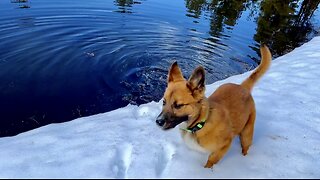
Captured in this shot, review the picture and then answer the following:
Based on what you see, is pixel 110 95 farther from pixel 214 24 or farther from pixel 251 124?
pixel 214 24

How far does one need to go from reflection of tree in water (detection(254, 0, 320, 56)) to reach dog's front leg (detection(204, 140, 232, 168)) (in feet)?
36.4

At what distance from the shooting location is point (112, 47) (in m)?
12.6

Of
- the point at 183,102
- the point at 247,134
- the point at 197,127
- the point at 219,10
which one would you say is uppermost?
the point at 183,102

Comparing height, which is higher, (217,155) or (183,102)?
(183,102)

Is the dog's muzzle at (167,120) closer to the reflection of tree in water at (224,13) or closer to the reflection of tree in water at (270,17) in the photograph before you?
the reflection of tree in water at (270,17)

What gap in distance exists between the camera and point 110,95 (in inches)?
353

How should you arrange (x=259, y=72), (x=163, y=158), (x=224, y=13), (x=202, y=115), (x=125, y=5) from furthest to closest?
(x=224, y=13), (x=125, y=5), (x=259, y=72), (x=163, y=158), (x=202, y=115)

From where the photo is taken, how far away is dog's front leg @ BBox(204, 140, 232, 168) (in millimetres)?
4469

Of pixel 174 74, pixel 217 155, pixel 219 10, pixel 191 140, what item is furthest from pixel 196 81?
pixel 219 10

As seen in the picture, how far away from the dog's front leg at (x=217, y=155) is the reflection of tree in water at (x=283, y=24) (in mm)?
11105

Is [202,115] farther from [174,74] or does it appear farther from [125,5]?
[125,5]

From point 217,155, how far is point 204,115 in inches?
25.0

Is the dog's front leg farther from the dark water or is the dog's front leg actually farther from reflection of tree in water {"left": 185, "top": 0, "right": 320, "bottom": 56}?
reflection of tree in water {"left": 185, "top": 0, "right": 320, "bottom": 56}

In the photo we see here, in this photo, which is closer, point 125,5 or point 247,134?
point 247,134
